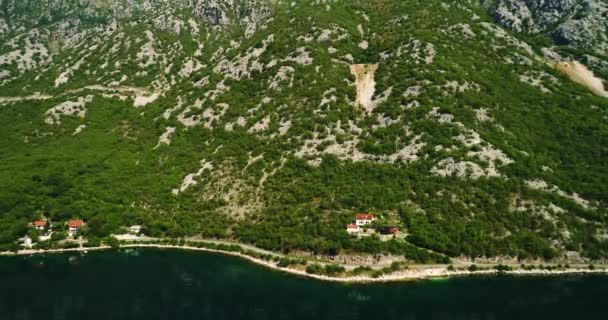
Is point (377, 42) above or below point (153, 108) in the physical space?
above

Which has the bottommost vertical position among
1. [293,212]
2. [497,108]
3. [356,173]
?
[293,212]

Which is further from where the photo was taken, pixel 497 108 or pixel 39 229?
pixel 497 108

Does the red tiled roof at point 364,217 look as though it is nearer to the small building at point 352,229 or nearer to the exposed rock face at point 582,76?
the small building at point 352,229

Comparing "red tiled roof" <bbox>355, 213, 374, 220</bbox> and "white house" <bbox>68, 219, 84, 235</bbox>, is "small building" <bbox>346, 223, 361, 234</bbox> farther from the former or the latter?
"white house" <bbox>68, 219, 84, 235</bbox>

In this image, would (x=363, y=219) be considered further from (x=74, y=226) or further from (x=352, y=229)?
(x=74, y=226)

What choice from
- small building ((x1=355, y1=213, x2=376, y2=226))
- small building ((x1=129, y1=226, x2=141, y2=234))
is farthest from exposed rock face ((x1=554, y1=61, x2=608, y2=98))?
small building ((x1=129, y1=226, x2=141, y2=234))

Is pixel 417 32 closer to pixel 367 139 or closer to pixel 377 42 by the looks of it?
pixel 377 42

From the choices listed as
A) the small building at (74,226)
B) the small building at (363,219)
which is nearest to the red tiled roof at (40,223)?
the small building at (74,226)

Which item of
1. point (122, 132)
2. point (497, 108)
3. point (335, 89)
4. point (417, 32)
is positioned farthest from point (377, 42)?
point (122, 132)
